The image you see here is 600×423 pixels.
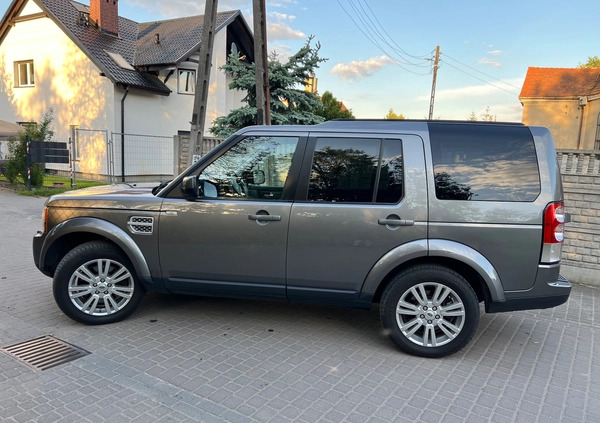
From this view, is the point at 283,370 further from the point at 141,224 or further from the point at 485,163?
the point at 485,163

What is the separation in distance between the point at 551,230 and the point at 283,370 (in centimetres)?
240

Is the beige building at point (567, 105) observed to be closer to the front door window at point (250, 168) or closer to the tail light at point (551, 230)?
the tail light at point (551, 230)

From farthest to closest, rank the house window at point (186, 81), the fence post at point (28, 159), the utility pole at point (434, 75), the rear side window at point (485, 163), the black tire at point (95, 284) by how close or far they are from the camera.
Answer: the utility pole at point (434, 75) → the house window at point (186, 81) → the fence post at point (28, 159) → the black tire at point (95, 284) → the rear side window at point (485, 163)

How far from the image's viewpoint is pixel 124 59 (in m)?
19.8

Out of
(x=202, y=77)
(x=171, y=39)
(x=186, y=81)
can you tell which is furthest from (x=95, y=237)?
(x=171, y=39)

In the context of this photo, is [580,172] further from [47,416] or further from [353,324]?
[47,416]

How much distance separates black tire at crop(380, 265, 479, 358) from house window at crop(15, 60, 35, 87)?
917 inches

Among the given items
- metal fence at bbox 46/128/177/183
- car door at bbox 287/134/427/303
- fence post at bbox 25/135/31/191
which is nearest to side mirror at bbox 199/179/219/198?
car door at bbox 287/134/427/303

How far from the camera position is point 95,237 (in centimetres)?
417

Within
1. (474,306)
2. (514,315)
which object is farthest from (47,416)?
(514,315)

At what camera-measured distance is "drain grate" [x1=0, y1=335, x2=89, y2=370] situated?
3391 millimetres

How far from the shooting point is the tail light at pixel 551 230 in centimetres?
341

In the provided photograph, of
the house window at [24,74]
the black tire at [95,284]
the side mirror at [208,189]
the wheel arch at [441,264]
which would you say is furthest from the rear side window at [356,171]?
the house window at [24,74]

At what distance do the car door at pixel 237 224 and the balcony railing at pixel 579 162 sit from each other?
167 inches
